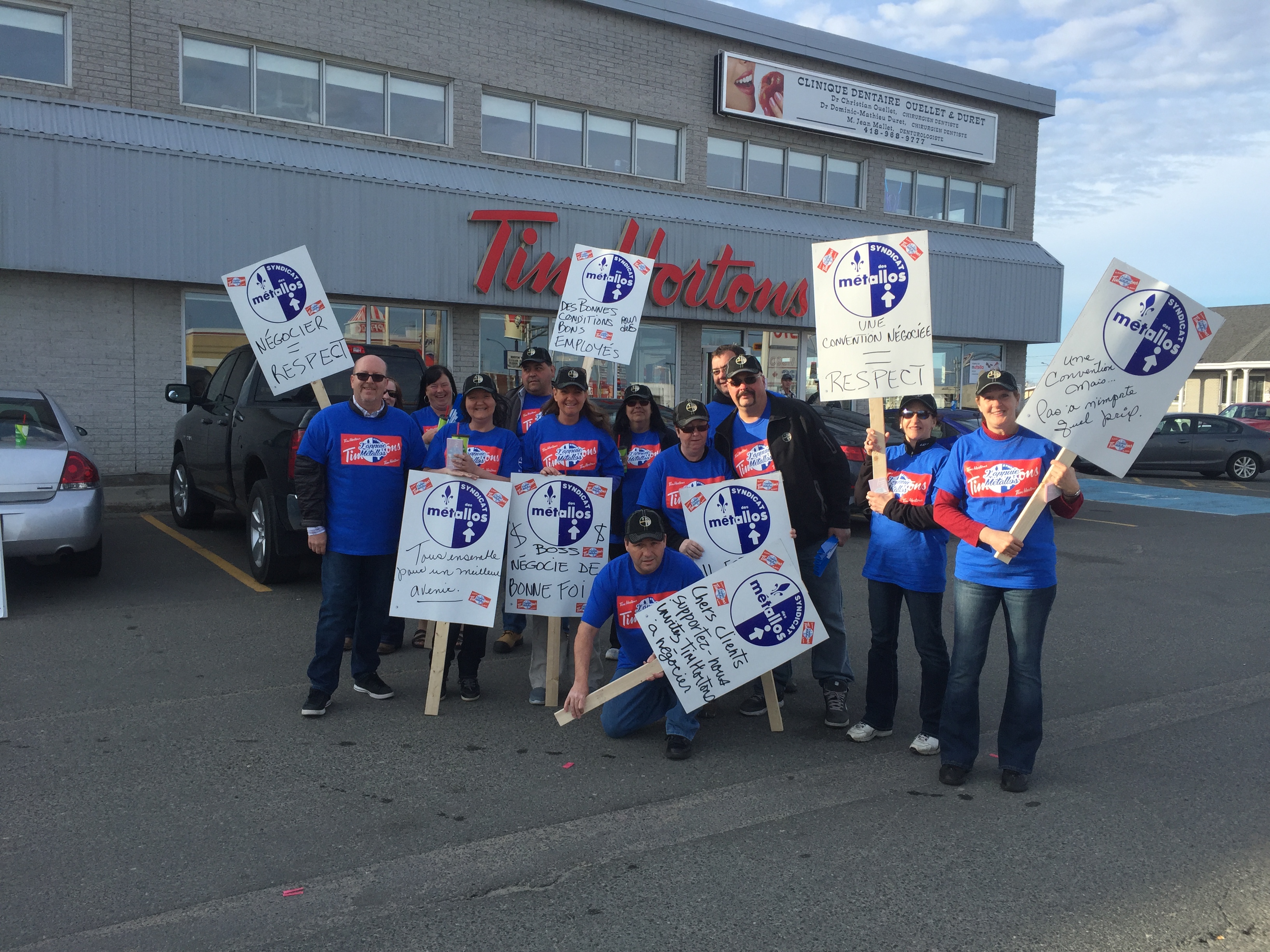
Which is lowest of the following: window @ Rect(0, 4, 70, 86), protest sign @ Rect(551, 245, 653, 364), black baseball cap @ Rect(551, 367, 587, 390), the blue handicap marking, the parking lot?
the parking lot

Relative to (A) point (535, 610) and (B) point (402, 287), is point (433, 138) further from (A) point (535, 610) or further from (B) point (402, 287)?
(A) point (535, 610)

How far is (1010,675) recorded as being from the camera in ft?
15.0

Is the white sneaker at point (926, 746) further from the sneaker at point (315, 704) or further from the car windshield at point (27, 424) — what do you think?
the car windshield at point (27, 424)

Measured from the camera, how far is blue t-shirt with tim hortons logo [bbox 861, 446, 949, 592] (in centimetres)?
498

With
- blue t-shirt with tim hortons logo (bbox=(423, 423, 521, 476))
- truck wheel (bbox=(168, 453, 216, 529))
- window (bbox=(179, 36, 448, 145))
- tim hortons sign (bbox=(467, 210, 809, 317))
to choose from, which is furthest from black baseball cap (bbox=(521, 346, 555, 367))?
window (bbox=(179, 36, 448, 145))

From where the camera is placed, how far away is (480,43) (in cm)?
1766

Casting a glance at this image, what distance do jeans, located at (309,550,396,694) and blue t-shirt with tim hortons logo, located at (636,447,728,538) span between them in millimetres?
1493

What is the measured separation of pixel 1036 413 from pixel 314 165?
1397 cm

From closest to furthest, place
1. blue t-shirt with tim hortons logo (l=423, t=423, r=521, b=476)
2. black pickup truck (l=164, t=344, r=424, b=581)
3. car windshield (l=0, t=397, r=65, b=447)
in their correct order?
blue t-shirt with tim hortons logo (l=423, t=423, r=521, b=476) → car windshield (l=0, t=397, r=65, b=447) → black pickup truck (l=164, t=344, r=424, b=581)

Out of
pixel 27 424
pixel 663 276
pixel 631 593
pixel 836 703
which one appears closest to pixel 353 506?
pixel 631 593

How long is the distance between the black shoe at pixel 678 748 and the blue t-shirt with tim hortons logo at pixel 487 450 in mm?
1866

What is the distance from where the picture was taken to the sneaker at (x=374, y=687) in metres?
5.71

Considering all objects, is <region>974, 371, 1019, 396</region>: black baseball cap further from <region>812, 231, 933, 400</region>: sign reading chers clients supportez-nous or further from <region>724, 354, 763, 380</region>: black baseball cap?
<region>724, 354, 763, 380</region>: black baseball cap

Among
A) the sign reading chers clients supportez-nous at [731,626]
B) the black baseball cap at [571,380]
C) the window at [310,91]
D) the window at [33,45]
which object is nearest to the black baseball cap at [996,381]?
the sign reading chers clients supportez-nous at [731,626]
